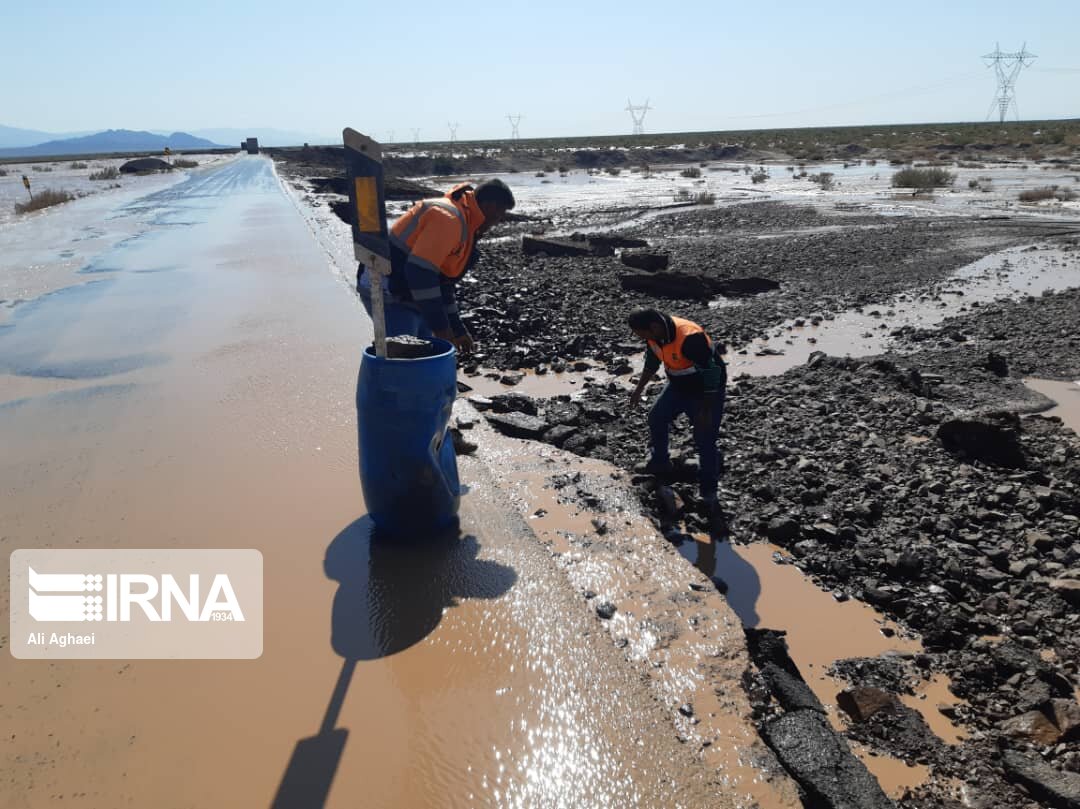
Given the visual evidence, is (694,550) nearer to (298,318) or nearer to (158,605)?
(158,605)

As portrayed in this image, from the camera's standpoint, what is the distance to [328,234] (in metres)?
18.7

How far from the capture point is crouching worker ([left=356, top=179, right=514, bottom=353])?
431 centimetres

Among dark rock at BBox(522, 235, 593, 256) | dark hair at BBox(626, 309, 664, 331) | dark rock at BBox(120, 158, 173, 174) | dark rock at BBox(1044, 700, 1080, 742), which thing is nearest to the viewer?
dark rock at BBox(1044, 700, 1080, 742)

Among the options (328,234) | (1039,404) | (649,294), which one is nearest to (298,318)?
(649,294)

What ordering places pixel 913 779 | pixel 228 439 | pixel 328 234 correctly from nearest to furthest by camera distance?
pixel 913 779 → pixel 228 439 → pixel 328 234

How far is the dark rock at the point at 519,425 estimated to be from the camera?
5.81m

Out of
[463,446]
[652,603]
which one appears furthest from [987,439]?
[463,446]

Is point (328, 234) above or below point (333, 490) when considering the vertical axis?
above

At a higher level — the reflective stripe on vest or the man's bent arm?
the reflective stripe on vest

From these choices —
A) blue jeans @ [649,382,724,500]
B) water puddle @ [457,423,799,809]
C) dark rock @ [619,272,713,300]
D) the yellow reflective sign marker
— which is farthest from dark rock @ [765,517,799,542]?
dark rock @ [619,272,713,300]

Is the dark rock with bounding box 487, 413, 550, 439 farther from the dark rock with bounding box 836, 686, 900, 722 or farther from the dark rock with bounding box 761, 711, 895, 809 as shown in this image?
the dark rock with bounding box 761, 711, 895, 809

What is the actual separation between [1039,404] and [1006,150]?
5317cm

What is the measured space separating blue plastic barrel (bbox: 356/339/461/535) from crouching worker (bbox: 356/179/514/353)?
0.59 metres

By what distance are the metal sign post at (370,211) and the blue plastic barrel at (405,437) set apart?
0.20 m
